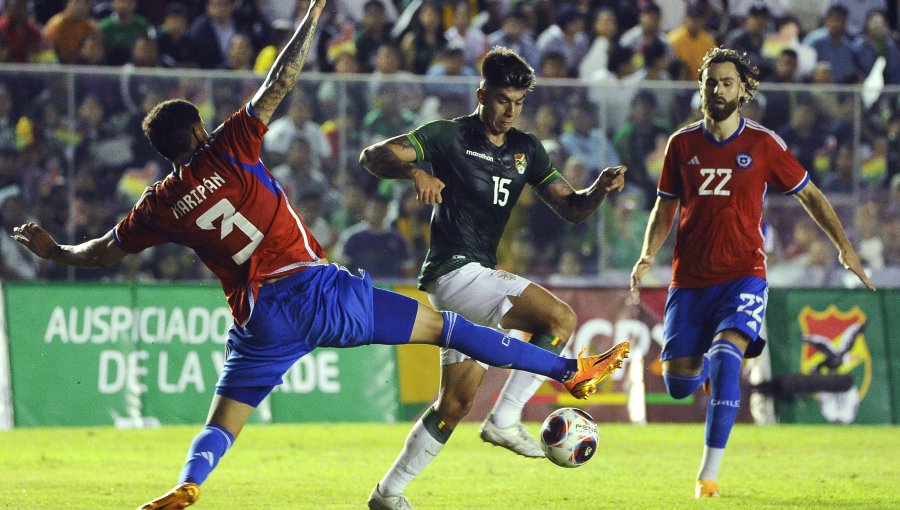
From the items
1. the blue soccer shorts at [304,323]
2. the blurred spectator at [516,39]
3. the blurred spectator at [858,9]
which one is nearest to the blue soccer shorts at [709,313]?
the blue soccer shorts at [304,323]

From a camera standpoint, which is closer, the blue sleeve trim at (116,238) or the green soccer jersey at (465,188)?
the blue sleeve trim at (116,238)

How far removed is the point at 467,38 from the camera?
60.0ft

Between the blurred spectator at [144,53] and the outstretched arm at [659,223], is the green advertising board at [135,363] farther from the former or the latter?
the outstretched arm at [659,223]

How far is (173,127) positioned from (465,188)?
2.07 meters

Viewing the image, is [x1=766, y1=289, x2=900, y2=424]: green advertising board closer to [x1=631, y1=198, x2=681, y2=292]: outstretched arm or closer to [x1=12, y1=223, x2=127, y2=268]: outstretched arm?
[x1=631, y1=198, x2=681, y2=292]: outstretched arm

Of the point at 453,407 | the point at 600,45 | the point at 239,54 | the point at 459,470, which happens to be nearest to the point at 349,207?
the point at 239,54

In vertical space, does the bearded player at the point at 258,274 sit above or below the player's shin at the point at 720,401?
above

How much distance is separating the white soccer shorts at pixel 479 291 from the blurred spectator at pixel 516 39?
32.4ft

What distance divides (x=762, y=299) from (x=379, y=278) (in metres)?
6.43

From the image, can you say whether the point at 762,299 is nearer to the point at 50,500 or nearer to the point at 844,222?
the point at 50,500

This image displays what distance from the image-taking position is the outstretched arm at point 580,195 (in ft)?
27.0

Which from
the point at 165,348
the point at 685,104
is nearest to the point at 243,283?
the point at 165,348

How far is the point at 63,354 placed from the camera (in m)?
14.4

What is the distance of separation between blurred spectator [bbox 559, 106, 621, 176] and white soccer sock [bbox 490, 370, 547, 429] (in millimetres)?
7027
